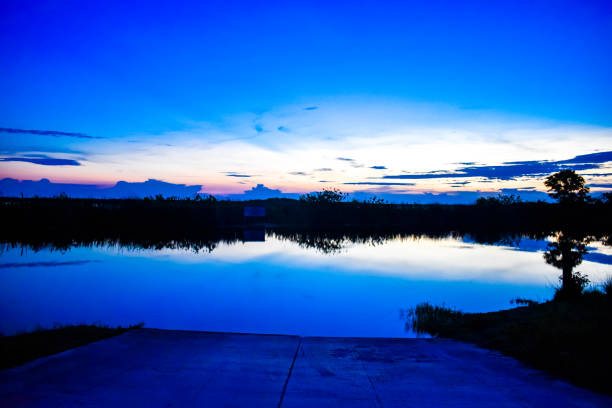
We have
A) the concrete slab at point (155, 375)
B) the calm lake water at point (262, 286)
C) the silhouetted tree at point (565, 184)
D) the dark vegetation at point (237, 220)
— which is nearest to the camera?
the concrete slab at point (155, 375)

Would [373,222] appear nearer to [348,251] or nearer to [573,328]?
[348,251]

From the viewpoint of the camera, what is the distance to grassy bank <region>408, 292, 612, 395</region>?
14.2 ft

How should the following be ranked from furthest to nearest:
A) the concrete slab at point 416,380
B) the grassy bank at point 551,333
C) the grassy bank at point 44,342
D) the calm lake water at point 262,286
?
the calm lake water at point 262,286 < the grassy bank at point 44,342 < the grassy bank at point 551,333 < the concrete slab at point 416,380

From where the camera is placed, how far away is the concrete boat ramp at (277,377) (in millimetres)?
3496

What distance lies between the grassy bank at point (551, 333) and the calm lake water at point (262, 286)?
1031mm

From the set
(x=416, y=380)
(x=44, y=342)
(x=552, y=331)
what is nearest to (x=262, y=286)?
(x=44, y=342)

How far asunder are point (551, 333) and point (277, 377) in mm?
4015

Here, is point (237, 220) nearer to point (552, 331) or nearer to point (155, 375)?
point (552, 331)

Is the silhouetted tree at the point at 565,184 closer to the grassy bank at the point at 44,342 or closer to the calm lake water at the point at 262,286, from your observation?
the calm lake water at the point at 262,286

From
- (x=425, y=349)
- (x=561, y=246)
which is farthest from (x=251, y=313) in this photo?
(x=561, y=246)

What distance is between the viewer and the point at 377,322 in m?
8.17

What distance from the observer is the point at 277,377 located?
13.3 feet

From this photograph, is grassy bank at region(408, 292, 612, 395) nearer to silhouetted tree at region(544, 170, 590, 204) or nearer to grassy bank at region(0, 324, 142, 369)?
grassy bank at region(0, 324, 142, 369)

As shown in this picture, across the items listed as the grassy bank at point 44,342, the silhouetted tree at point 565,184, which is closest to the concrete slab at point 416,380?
the grassy bank at point 44,342
